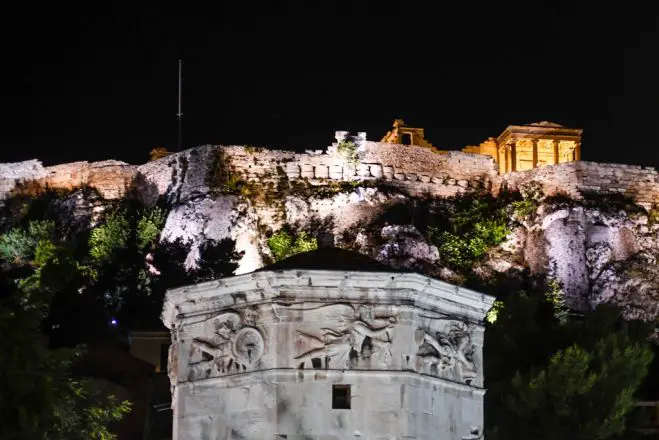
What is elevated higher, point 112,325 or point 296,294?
point 112,325

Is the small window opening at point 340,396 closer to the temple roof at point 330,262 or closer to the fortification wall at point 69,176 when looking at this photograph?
the temple roof at point 330,262

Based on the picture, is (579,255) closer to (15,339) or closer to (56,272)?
(56,272)

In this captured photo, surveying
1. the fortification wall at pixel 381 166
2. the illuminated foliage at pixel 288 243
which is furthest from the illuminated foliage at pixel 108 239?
the illuminated foliage at pixel 288 243

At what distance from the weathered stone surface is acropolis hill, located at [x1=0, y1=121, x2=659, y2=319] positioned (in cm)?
2873

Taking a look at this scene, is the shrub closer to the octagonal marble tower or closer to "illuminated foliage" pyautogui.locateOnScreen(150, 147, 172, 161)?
"illuminated foliage" pyautogui.locateOnScreen(150, 147, 172, 161)

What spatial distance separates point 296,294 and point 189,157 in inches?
1412

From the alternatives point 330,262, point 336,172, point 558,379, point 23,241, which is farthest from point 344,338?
point 23,241

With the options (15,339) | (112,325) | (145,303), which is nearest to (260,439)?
(15,339)

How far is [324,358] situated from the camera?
11711 mm

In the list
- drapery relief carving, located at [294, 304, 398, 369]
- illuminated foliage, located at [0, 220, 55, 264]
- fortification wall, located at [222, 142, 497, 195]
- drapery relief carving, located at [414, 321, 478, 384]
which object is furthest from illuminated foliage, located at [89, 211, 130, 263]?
drapery relief carving, located at [294, 304, 398, 369]

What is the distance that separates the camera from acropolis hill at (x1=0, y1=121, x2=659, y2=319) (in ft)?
141

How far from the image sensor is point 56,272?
13.8 meters

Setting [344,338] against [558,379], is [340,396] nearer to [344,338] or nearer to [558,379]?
[344,338]

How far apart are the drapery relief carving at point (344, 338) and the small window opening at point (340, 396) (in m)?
0.19
